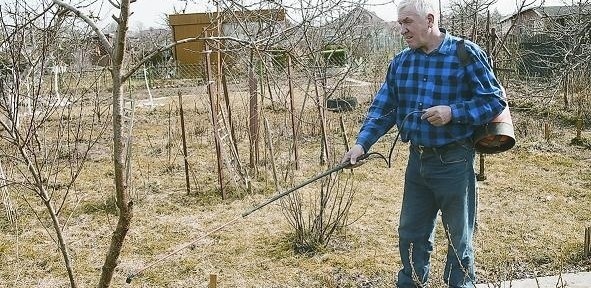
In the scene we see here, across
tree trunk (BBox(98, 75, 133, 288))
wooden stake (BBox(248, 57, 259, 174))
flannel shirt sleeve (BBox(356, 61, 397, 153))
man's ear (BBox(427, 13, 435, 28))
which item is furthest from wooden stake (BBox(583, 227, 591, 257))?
wooden stake (BBox(248, 57, 259, 174))

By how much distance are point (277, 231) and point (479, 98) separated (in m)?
2.50

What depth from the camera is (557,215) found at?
4.79 metres

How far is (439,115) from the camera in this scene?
2492mm

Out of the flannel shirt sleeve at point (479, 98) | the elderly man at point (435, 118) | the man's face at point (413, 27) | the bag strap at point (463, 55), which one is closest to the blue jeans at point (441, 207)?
the elderly man at point (435, 118)

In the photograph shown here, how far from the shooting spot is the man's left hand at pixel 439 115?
8.18 ft

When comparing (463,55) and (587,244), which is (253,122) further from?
(463,55)

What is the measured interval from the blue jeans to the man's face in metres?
0.50

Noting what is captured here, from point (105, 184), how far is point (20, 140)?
4172 millimetres

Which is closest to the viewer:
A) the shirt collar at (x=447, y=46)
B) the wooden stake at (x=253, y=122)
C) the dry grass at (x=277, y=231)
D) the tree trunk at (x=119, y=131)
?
the tree trunk at (x=119, y=131)

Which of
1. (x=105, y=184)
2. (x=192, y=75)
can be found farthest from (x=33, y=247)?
(x=192, y=75)

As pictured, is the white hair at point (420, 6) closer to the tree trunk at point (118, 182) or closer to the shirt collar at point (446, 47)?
the shirt collar at point (446, 47)

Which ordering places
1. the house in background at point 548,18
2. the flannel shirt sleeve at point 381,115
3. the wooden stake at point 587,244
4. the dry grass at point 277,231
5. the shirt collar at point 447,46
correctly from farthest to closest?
the house in background at point 548,18, the dry grass at point 277,231, the wooden stake at point 587,244, the flannel shirt sleeve at point 381,115, the shirt collar at point 447,46

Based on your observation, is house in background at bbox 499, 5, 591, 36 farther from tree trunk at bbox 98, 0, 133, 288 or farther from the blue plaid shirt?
tree trunk at bbox 98, 0, 133, 288

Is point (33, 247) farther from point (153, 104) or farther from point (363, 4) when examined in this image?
point (153, 104)
